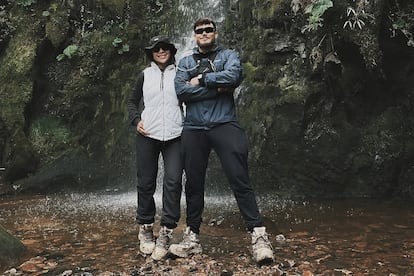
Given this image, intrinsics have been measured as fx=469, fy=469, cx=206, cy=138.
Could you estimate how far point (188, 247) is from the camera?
4.57m

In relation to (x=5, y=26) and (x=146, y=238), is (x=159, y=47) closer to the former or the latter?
(x=146, y=238)

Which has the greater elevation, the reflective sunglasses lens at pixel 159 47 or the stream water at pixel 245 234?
the reflective sunglasses lens at pixel 159 47

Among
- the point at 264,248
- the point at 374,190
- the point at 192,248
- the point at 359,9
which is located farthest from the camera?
the point at 374,190

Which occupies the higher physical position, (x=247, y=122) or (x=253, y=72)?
(x=253, y=72)

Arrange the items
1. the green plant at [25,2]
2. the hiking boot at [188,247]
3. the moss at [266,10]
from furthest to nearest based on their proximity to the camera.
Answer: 1. the green plant at [25,2]
2. the moss at [266,10]
3. the hiking boot at [188,247]

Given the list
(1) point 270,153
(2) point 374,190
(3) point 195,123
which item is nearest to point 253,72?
(1) point 270,153

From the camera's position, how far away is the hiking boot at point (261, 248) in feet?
13.9

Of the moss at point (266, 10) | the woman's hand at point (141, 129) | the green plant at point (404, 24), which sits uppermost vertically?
the moss at point (266, 10)

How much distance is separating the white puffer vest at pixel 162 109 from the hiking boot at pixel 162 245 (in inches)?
36.1

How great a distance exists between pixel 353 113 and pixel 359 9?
1900 millimetres

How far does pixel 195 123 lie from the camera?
4469mm

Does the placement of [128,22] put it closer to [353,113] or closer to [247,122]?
[247,122]

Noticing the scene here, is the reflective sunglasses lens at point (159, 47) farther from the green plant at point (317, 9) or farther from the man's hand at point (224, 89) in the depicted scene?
the green plant at point (317, 9)

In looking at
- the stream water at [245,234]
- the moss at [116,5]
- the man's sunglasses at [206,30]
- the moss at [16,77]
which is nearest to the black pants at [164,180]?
the stream water at [245,234]
